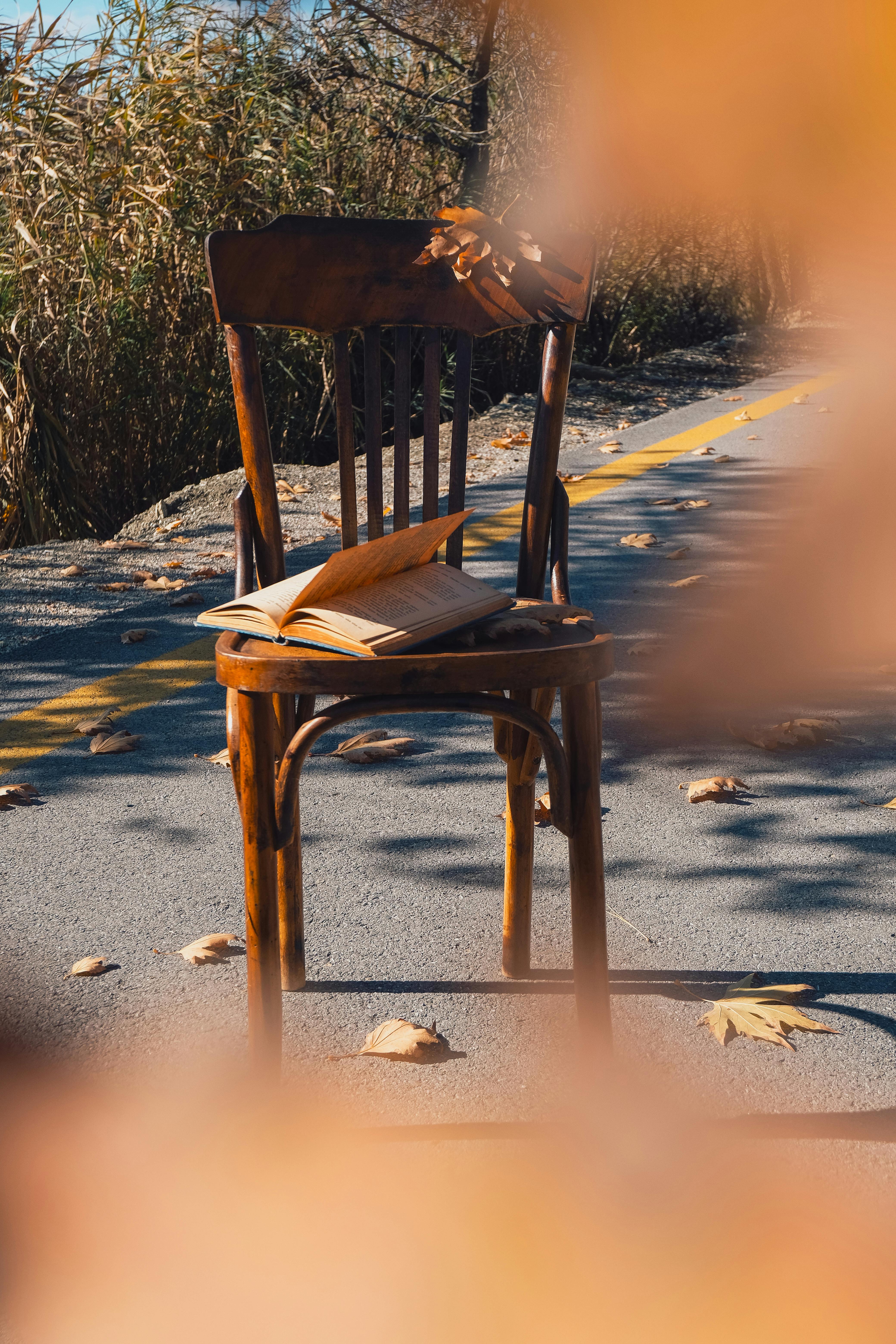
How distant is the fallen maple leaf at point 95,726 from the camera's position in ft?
10.5

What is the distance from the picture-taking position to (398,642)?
1.48 meters

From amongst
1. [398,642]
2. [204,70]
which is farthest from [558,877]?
[204,70]

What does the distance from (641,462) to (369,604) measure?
491 cm

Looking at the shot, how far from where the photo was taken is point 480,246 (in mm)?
1930

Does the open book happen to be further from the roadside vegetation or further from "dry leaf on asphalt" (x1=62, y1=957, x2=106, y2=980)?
the roadside vegetation

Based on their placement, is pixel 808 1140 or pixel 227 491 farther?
pixel 227 491

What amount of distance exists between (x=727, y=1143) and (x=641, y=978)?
437 millimetres

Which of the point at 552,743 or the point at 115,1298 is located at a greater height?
the point at 552,743

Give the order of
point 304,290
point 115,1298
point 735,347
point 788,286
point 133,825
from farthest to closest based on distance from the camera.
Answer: point 788,286 < point 735,347 < point 133,825 < point 304,290 < point 115,1298

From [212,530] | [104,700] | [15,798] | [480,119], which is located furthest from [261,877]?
[480,119]

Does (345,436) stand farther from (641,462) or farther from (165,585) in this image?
(641,462)

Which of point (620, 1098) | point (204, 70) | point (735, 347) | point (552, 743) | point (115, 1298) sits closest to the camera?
point (115, 1298)

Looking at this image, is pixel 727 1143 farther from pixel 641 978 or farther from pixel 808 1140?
pixel 641 978

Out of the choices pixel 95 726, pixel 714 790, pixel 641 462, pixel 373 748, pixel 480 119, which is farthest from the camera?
pixel 480 119
